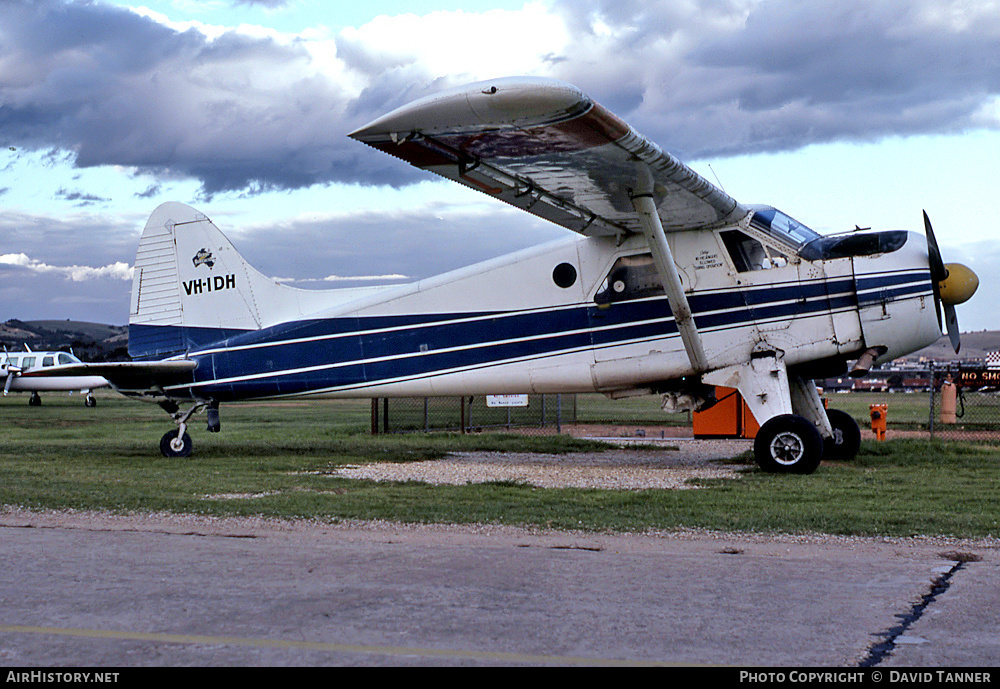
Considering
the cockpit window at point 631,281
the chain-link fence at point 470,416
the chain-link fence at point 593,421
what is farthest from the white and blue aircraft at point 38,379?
the cockpit window at point 631,281

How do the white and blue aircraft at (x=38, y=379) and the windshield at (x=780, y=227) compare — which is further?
the white and blue aircraft at (x=38, y=379)

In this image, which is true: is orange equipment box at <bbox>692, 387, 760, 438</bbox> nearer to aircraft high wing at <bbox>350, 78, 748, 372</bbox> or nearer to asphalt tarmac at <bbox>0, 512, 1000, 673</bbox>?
aircraft high wing at <bbox>350, 78, 748, 372</bbox>

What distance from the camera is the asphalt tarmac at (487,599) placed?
3924mm

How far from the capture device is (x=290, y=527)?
7457 millimetres

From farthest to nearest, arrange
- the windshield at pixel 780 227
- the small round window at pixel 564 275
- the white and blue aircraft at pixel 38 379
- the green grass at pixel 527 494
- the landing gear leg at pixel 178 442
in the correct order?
the white and blue aircraft at pixel 38 379, the landing gear leg at pixel 178 442, the small round window at pixel 564 275, the windshield at pixel 780 227, the green grass at pixel 527 494

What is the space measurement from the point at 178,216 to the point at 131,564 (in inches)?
416

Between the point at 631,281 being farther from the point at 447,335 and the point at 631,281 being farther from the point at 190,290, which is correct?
the point at 190,290

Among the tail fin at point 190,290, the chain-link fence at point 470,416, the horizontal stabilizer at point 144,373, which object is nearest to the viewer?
the horizontal stabilizer at point 144,373

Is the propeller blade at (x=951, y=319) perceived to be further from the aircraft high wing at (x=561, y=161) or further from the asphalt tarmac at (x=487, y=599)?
the asphalt tarmac at (x=487, y=599)

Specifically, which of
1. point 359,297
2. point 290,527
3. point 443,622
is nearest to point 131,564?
point 290,527

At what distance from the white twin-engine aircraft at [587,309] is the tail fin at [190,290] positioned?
1.1 inches

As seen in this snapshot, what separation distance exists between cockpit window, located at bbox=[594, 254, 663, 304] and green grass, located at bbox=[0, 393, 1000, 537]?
2726 millimetres

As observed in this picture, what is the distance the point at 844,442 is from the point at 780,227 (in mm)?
3409

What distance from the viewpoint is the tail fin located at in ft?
49.3
